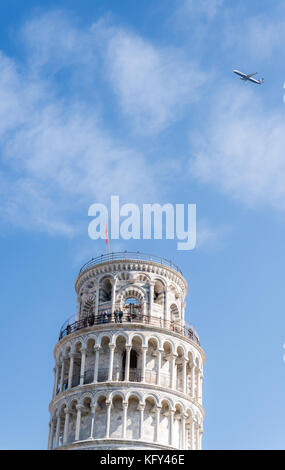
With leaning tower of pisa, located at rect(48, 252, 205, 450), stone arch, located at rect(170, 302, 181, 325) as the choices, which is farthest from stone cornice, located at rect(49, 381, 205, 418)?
stone arch, located at rect(170, 302, 181, 325)

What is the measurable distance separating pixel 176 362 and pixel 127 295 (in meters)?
8.44

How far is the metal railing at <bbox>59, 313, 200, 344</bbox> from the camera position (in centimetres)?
6612

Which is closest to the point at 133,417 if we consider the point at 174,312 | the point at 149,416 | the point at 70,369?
the point at 149,416

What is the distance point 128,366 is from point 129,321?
498 cm

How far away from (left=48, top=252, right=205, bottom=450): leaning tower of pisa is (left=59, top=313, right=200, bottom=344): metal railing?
100 mm

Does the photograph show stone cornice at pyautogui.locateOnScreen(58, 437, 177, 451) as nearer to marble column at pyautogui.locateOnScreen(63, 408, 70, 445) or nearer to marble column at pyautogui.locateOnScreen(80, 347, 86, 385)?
marble column at pyautogui.locateOnScreen(63, 408, 70, 445)

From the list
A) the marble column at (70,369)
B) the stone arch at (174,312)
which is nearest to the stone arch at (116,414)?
the marble column at (70,369)

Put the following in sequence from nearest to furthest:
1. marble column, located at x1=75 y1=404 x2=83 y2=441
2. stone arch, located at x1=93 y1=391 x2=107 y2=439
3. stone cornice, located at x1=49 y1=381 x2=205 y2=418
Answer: stone arch, located at x1=93 y1=391 x2=107 y2=439, marble column, located at x1=75 y1=404 x2=83 y2=441, stone cornice, located at x1=49 y1=381 x2=205 y2=418

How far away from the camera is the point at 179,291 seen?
72.8 metres

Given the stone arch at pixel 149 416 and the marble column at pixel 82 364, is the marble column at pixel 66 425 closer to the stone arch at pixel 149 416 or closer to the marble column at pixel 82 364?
the marble column at pixel 82 364

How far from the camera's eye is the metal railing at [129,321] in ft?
217

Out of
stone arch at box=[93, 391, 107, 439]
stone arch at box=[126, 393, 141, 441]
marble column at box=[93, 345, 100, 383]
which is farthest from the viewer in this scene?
marble column at box=[93, 345, 100, 383]
